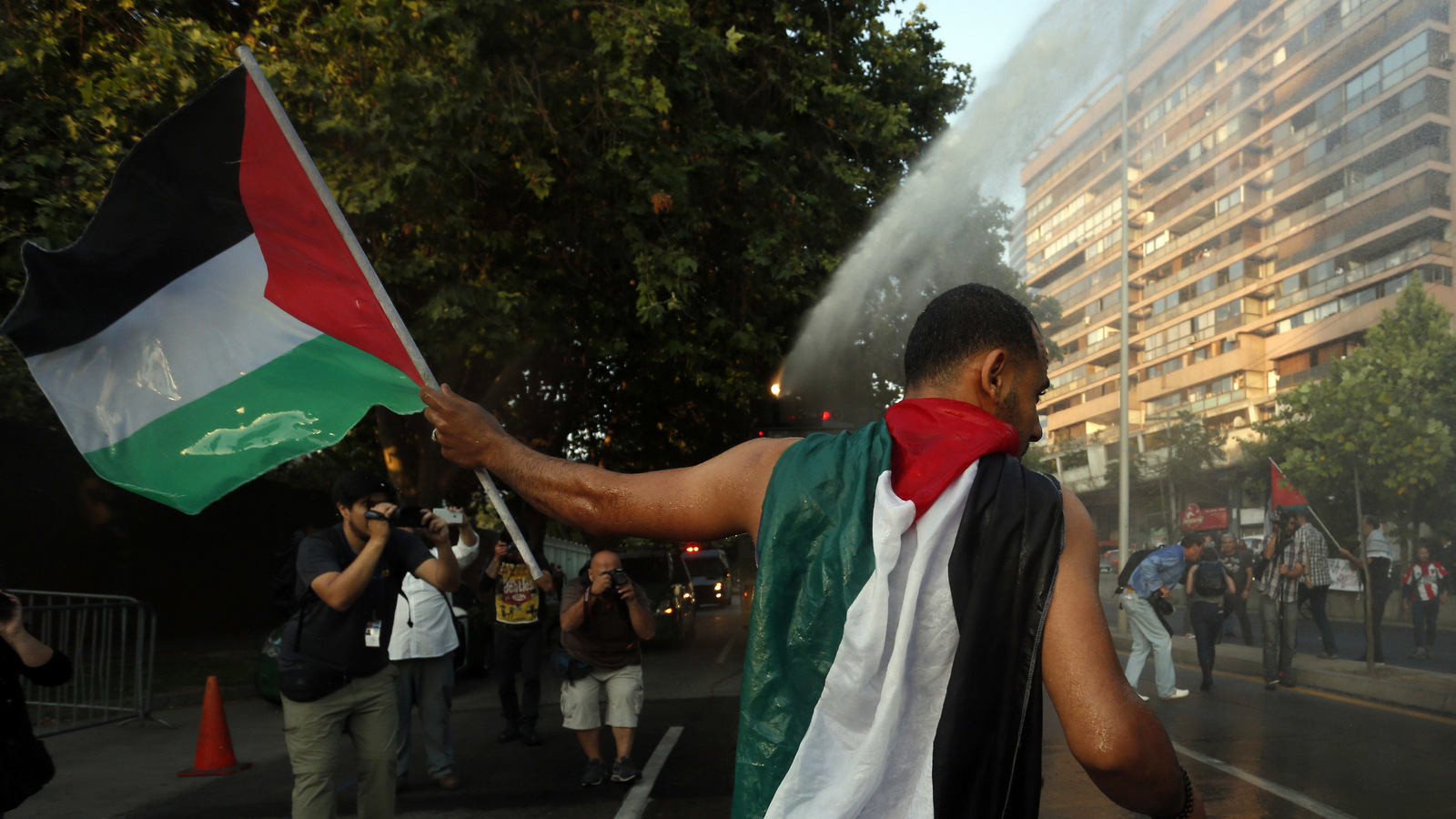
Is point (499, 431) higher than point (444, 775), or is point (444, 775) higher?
point (499, 431)

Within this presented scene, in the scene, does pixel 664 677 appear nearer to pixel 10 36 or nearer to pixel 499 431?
pixel 10 36

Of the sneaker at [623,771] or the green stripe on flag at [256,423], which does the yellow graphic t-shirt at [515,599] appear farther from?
the green stripe on flag at [256,423]

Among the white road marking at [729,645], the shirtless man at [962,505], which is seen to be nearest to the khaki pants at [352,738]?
the shirtless man at [962,505]

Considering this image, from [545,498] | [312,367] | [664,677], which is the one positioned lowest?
[664,677]

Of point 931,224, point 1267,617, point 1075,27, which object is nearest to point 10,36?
point 1075,27

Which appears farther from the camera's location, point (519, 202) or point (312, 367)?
point (519, 202)

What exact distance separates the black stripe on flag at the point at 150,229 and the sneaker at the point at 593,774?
4900 millimetres

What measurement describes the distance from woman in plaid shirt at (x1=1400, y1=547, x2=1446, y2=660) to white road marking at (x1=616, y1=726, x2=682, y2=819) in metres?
8.43

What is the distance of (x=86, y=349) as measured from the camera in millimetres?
2857

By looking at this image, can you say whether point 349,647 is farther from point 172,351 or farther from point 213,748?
point 213,748

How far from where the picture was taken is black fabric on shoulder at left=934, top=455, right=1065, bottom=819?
1.48 m

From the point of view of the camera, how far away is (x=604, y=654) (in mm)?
7227

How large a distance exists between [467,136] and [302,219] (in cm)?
715

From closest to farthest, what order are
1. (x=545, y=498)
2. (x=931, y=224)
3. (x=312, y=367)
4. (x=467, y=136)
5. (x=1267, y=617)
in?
(x=545, y=498), (x=312, y=367), (x=467, y=136), (x=1267, y=617), (x=931, y=224)
